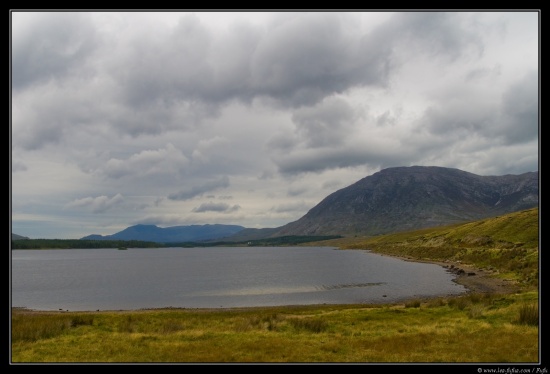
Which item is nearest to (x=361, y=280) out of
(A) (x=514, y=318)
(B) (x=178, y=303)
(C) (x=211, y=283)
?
(C) (x=211, y=283)

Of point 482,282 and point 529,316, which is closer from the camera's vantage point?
point 529,316

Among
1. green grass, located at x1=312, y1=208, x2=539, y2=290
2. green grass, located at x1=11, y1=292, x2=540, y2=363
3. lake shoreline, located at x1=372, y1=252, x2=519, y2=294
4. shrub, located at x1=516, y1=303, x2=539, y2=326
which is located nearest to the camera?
green grass, located at x1=11, y1=292, x2=540, y2=363

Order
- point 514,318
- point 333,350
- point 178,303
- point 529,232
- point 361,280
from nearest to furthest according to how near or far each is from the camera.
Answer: point 333,350
point 514,318
point 178,303
point 361,280
point 529,232

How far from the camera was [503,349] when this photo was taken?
22.6m

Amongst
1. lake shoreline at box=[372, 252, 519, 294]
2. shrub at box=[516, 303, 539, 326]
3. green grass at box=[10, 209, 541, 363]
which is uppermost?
shrub at box=[516, 303, 539, 326]

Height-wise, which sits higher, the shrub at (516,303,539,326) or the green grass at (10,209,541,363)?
the shrub at (516,303,539,326)

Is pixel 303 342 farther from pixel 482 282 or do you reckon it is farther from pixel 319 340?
pixel 482 282

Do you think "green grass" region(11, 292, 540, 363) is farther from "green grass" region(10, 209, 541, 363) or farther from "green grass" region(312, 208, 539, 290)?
"green grass" region(312, 208, 539, 290)

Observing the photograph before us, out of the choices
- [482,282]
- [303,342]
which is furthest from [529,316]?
[482,282]

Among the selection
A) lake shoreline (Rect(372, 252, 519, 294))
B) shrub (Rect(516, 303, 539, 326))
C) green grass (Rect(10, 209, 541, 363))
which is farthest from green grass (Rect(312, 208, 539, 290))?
green grass (Rect(10, 209, 541, 363))

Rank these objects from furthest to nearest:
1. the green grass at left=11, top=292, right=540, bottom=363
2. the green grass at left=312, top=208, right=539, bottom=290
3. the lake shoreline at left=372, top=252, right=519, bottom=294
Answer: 1. the green grass at left=312, top=208, right=539, bottom=290
2. the lake shoreline at left=372, top=252, right=519, bottom=294
3. the green grass at left=11, top=292, right=540, bottom=363
